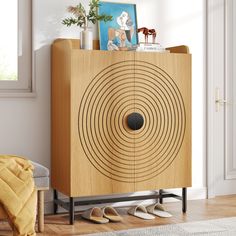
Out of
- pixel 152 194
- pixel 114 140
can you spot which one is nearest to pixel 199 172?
pixel 152 194

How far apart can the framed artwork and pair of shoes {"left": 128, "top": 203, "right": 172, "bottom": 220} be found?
112 centimetres

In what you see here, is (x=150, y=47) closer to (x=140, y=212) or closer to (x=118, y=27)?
(x=118, y=27)

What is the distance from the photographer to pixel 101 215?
3.63 meters

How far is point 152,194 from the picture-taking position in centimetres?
411

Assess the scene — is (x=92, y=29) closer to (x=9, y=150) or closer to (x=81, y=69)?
(x=81, y=69)

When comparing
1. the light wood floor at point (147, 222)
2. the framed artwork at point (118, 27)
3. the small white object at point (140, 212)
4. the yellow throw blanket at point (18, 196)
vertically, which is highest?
the framed artwork at point (118, 27)

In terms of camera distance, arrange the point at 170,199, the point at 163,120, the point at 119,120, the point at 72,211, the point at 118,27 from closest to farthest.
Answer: the point at 72,211 → the point at 119,120 → the point at 163,120 → the point at 118,27 → the point at 170,199

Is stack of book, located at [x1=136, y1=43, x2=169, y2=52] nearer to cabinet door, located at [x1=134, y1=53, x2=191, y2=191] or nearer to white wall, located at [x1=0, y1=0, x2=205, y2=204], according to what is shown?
cabinet door, located at [x1=134, y1=53, x2=191, y2=191]

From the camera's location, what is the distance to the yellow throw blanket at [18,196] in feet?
9.88

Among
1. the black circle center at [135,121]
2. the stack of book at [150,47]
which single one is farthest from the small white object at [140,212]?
the stack of book at [150,47]

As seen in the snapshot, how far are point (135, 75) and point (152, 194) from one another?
3.21 feet

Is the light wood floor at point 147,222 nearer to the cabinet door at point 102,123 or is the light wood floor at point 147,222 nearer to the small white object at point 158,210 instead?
the small white object at point 158,210

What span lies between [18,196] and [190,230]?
41.7 inches

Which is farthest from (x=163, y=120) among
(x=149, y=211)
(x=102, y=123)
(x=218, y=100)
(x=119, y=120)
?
(x=218, y=100)
